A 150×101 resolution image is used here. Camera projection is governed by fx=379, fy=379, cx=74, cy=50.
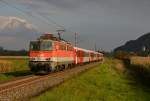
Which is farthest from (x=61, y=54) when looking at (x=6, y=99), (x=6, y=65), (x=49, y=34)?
(x=6, y=99)

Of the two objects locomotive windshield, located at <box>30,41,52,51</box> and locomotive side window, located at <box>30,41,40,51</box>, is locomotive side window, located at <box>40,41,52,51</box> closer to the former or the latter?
locomotive windshield, located at <box>30,41,52,51</box>

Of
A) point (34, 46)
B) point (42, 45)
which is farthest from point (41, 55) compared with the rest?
point (34, 46)

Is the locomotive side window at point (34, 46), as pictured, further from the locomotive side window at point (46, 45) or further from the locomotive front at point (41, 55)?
the locomotive side window at point (46, 45)

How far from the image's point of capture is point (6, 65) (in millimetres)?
43844

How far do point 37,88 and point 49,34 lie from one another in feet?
46.0

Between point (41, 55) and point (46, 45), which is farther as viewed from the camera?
point (46, 45)

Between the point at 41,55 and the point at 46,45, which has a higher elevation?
the point at 46,45

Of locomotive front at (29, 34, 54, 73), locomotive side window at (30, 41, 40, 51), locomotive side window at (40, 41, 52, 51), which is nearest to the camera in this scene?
locomotive front at (29, 34, 54, 73)

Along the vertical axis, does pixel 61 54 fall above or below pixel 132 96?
above

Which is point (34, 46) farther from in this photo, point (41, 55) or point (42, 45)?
point (41, 55)

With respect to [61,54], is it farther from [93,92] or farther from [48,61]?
[93,92]

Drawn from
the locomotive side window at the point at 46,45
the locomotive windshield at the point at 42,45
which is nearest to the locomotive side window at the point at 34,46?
the locomotive windshield at the point at 42,45

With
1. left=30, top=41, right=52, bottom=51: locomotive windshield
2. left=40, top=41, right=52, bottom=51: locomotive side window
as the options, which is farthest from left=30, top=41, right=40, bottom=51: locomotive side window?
left=40, top=41, right=52, bottom=51: locomotive side window

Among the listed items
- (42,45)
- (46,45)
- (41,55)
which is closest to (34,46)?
(42,45)
